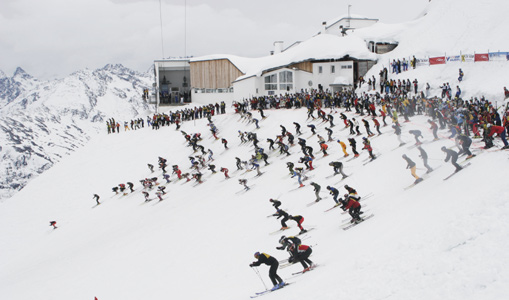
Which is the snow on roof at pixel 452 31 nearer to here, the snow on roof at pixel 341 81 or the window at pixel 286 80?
the snow on roof at pixel 341 81

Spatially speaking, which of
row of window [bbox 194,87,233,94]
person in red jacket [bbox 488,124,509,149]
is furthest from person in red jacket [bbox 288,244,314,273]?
row of window [bbox 194,87,233,94]

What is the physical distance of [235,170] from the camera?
101ft

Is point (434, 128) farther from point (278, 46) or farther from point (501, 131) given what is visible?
point (278, 46)

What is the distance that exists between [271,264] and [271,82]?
41165 millimetres

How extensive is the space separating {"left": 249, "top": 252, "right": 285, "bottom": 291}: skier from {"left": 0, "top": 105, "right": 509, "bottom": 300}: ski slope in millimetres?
444

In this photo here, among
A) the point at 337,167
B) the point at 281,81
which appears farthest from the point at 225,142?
the point at 281,81

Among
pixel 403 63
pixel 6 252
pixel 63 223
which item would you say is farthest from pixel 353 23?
pixel 6 252

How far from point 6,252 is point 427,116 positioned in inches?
1251

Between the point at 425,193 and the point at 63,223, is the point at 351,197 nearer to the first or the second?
the point at 425,193

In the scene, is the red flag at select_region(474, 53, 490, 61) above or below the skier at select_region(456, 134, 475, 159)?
above

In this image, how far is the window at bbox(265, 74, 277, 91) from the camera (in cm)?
5094

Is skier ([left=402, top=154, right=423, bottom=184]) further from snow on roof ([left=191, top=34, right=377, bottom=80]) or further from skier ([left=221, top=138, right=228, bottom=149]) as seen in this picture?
snow on roof ([left=191, top=34, right=377, bottom=80])

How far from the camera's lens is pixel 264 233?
58.5ft

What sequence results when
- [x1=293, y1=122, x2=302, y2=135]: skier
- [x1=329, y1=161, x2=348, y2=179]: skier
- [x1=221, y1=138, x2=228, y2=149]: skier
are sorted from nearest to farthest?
[x1=329, y1=161, x2=348, y2=179]: skier → [x1=293, y1=122, x2=302, y2=135]: skier → [x1=221, y1=138, x2=228, y2=149]: skier
